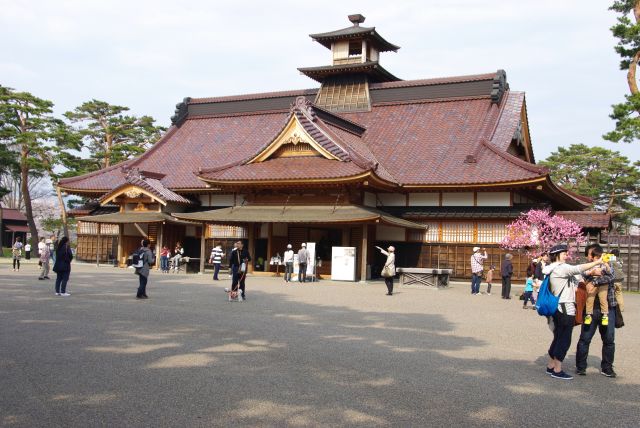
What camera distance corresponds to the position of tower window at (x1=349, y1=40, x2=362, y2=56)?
35.6m

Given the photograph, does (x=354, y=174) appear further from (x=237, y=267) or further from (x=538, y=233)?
(x=237, y=267)

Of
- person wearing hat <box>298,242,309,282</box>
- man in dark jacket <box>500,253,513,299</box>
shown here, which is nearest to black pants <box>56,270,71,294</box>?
person wearing hat <box>298,242,309,282</box>

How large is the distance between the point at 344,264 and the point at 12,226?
160 feet

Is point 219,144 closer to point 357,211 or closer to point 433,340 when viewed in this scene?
point 357,211

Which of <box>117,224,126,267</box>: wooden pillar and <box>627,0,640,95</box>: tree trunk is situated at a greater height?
<box>627,0,640,95</box>: tree trunk

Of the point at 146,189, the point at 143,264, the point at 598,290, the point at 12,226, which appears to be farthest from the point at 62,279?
the point at 12,226

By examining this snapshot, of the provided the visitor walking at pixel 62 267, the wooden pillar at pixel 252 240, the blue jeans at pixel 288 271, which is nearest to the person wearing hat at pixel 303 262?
the blue jeans at pixel 288 271

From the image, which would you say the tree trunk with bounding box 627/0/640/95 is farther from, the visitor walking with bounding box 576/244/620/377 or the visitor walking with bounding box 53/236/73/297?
the visitor walking with bounding box 53/236/73/297

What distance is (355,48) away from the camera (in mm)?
35812

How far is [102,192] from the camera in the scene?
34125 millimetres

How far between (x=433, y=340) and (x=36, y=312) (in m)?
7.87

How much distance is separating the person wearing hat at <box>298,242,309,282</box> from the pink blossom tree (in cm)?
830

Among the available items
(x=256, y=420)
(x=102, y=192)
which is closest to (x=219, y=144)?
(x=102, y=192)

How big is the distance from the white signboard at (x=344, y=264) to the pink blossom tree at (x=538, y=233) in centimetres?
644
